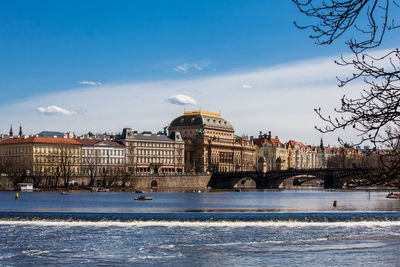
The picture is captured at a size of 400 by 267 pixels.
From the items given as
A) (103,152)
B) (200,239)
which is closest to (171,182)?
(103,152)

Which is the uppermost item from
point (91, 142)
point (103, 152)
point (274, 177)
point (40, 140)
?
point (40, 140)

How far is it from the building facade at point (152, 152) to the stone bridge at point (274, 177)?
1273cm

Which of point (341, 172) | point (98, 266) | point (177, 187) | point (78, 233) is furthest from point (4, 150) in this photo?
point (98, 266)

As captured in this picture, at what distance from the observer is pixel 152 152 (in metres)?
173

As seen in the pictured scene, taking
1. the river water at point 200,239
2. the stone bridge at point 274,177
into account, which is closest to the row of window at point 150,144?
the stone bridge at point 274,177

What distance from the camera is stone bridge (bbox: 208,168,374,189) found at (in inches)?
5182

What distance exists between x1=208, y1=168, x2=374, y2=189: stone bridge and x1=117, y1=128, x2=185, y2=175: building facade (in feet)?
41.8

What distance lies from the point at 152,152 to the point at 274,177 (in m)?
40.1

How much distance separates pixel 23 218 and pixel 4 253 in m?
16.1

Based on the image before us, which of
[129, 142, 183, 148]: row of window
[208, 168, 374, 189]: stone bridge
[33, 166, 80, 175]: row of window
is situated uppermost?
[129, 142, 183, 148]: row of window

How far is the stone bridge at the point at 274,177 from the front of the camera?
131625mm

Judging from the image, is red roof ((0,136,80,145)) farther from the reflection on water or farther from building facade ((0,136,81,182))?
the reflection on water

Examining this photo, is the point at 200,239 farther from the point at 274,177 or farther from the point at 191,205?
the point at 274,177

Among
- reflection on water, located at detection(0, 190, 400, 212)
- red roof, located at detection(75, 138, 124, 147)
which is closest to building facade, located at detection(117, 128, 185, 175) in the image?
red roof, located at detection(75, 138, 124, 147)
